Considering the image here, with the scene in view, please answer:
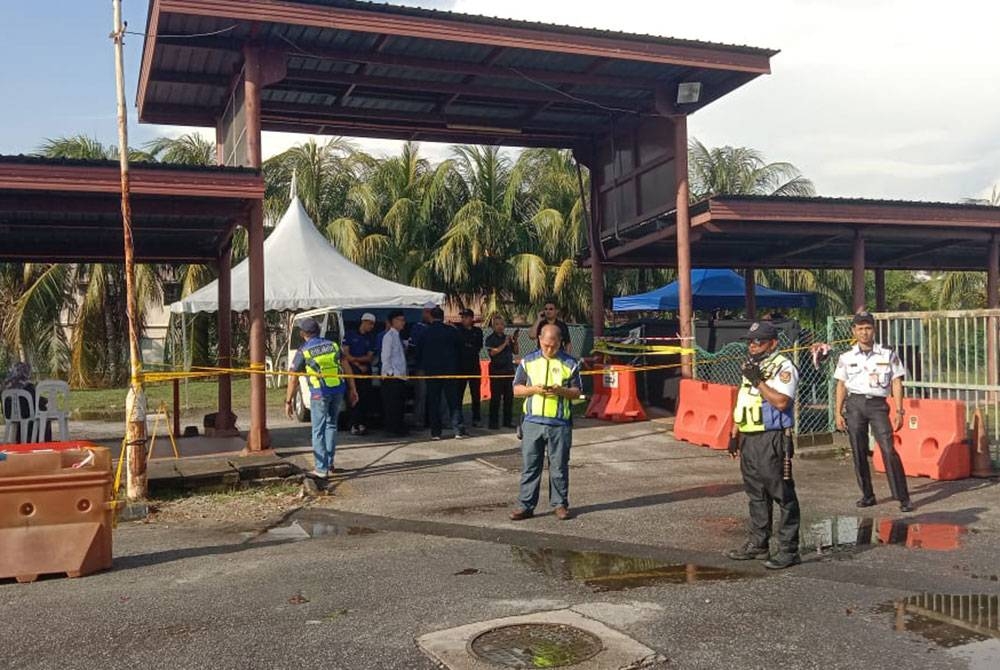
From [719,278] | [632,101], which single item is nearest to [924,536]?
[632,101]

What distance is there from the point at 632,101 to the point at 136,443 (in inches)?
404

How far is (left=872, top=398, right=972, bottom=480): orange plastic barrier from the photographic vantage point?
943cm

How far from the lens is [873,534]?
23.5 ft

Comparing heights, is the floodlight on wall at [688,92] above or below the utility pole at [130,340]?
above

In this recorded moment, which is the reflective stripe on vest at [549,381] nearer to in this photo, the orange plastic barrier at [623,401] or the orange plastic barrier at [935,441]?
the orange plastic barrier at [935,441]

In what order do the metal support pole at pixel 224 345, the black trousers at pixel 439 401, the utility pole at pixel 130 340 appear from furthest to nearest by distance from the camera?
the metal support pole at pixel 224 345, the black trousers at pixel 439 401, the utility pole at pixel 130 340

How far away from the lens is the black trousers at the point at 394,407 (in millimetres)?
12922

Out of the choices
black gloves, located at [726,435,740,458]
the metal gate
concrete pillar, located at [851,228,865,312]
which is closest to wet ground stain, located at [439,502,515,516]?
black gloves, located at [726,435,740,458]

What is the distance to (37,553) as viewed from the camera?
20.6 ft

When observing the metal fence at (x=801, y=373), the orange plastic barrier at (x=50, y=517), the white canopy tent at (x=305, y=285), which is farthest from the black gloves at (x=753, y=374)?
the white canopy tent at (x=305, y=285)

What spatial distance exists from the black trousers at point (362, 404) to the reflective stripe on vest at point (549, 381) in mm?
6051

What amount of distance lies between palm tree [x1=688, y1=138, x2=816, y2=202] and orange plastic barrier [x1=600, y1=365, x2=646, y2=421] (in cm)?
1783

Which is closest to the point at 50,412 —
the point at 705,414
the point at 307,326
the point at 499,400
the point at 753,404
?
the point at 307,326

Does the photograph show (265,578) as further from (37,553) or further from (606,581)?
(606,581)
